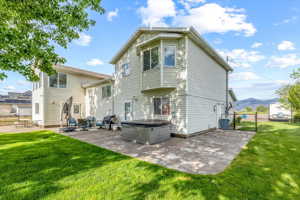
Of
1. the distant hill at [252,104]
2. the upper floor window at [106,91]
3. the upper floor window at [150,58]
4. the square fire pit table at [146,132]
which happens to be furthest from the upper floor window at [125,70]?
the distant hill at [252,104]

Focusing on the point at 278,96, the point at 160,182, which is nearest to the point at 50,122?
the point at 160,182

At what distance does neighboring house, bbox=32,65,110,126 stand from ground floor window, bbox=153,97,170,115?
31.5 feet

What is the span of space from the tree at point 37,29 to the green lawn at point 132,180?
365 centimetres

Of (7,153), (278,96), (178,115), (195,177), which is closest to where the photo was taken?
(195,177)

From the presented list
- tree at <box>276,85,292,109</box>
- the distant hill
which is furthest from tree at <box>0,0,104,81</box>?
tree at <box>276,85,292,109</box>

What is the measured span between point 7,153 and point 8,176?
8.85ft

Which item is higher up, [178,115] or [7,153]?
[178,115]

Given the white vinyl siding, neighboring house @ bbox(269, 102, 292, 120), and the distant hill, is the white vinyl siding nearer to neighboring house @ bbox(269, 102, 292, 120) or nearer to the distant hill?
the distant hill

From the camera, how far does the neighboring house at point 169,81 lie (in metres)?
8.04

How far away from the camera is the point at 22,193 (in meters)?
2.60

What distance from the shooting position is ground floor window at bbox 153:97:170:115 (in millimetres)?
8672

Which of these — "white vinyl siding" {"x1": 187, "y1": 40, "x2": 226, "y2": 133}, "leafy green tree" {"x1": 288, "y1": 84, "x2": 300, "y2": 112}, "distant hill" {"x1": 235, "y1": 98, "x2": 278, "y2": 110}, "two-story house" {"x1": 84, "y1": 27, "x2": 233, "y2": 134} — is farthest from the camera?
"distant hill" {"x1": 235, "y1": 98, "x2": 278, "y2": 110}

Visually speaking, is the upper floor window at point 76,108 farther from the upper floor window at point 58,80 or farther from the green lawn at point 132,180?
the green lawn at point 132,180

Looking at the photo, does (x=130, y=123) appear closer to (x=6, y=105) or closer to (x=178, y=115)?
(x=178, y=115)
